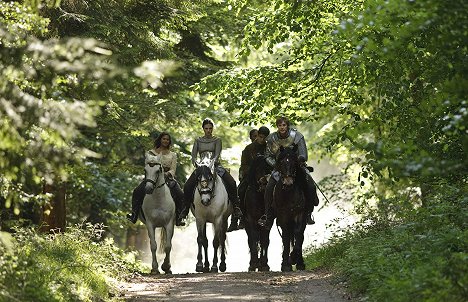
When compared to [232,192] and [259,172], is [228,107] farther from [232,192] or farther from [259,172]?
[232,192]

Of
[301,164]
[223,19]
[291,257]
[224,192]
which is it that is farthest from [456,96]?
[223,19]

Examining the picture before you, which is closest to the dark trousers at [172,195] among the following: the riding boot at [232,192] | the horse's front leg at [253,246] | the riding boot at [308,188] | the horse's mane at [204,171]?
the riding boot at [232,192]

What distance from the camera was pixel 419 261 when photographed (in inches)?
416

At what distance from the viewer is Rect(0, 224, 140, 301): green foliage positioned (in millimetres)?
9086

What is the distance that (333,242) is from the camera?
64.1ft

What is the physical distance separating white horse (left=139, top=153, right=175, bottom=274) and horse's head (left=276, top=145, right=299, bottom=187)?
9.79 feet

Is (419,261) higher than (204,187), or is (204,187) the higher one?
(204,187)

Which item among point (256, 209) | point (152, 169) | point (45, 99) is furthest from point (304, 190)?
point (45, 99)

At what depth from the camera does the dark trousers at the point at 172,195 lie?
60.5 ft

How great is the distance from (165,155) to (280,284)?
5935mm

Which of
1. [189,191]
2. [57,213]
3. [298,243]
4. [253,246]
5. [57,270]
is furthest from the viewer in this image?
[57,213]

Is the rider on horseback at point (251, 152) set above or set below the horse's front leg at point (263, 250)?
above

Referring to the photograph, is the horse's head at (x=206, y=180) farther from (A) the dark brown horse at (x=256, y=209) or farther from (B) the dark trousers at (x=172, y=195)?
(B) the dark trousers at (x=172, y=195)

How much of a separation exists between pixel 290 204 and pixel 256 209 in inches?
84.1
